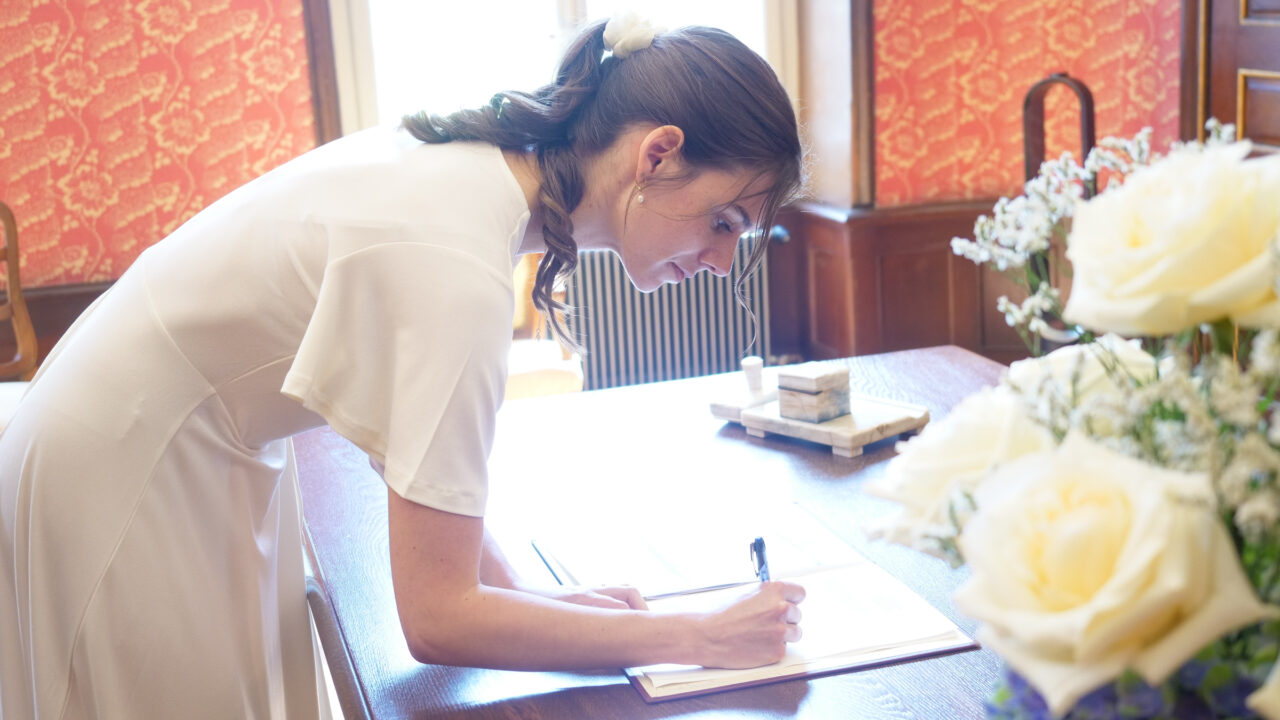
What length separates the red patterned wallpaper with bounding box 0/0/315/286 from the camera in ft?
13.3

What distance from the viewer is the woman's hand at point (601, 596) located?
53.1 inches

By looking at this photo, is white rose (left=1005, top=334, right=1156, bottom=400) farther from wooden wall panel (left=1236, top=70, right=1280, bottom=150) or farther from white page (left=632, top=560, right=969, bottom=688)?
wooden wall panel (left=1236, top=70, right=1280, bottom=150)

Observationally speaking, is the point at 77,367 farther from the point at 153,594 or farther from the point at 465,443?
the point at 465,443

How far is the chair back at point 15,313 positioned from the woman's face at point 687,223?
2.95 metres

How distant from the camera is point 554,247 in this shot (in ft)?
4.65

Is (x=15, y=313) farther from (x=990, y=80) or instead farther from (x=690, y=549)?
(x=990, y=80)

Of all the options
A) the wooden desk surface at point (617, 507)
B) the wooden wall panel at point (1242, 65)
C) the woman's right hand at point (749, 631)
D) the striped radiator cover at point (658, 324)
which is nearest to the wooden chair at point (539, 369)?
the striped radiator cover at point (658, 324)

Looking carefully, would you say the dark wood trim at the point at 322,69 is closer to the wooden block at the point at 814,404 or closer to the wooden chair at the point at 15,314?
the wooden chair at the point at 15,314

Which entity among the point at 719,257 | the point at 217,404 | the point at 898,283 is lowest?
the point at 898,283

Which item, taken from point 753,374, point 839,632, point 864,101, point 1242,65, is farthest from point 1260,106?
point 839,632

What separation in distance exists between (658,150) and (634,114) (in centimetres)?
5

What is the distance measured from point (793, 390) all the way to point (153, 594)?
1037 millimetres

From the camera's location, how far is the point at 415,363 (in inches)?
43.9

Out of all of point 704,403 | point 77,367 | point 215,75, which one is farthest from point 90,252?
point 77,367
